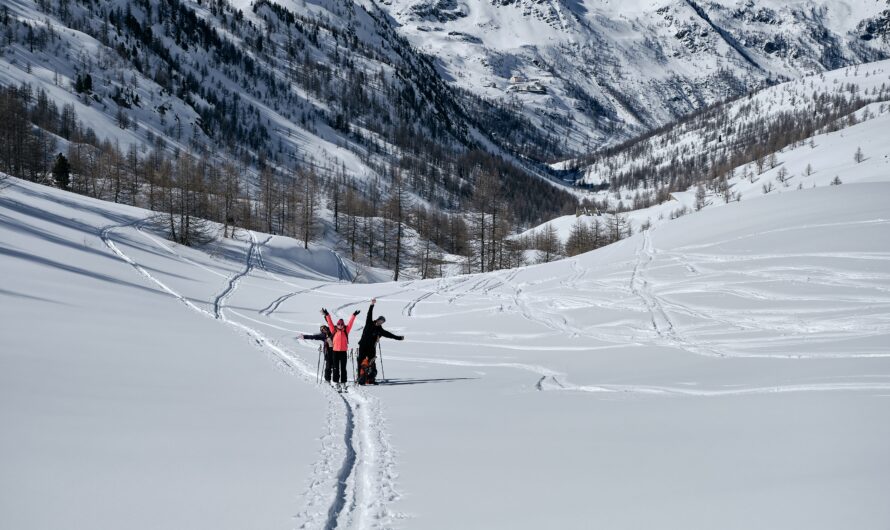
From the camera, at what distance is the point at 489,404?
954cm

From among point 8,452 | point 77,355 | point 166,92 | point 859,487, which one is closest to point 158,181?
point 77,355

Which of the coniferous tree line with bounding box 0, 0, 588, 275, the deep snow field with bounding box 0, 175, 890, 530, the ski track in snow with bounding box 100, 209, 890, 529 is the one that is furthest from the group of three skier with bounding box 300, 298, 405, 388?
the coniferous tree line with bounding box 0, 0, 588, 275

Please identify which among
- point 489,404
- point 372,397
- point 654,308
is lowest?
point 372,397

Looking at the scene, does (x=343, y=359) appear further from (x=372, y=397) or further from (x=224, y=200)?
(x=224, y=200)

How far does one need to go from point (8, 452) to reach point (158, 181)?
210 ft

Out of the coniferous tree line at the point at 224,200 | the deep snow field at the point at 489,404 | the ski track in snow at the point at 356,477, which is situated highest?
the coniferous tree line at the point at 224,200

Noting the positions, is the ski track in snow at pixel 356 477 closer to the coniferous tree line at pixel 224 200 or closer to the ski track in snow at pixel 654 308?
the ski track in snow at pixel 654 308

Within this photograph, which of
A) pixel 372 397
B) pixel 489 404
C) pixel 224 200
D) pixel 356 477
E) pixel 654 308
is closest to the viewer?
pixel 356 477

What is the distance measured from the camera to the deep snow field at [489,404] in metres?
4.60

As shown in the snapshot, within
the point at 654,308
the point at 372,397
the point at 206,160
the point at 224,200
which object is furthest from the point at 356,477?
the point at 206,160

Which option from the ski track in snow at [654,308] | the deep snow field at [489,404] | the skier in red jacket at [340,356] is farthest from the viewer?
the ski track in snow at [654,308]

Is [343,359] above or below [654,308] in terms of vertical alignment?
below

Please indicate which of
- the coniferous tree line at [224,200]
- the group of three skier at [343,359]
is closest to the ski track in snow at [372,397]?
the group of three skier at [343,359]

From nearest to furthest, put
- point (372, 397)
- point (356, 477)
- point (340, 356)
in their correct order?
1. point (356, 477)
2. point (372, 397)
3. point (340, 356)
